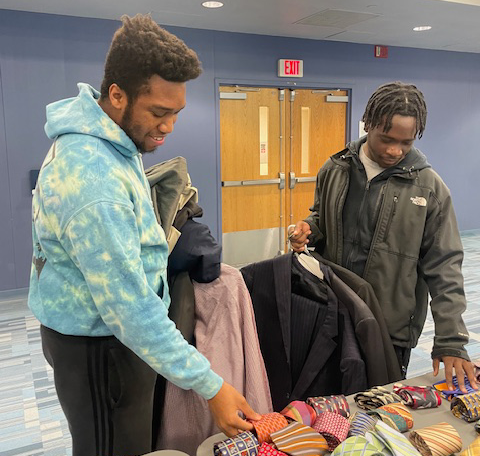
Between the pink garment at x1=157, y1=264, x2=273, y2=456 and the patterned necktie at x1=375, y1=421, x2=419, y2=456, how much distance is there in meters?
0.44

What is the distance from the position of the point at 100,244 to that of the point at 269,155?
15.6 feet

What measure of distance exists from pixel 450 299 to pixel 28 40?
424cm

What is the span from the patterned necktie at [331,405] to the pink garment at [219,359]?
0.24 metres

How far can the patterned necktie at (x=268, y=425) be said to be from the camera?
1.00 m

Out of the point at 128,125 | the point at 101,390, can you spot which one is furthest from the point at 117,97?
the point at 101,390

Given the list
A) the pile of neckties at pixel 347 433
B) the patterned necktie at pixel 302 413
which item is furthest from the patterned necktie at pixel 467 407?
the patterned necktie at pixel 302 413

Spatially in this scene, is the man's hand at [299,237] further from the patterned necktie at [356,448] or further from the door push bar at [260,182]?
the door push bar at [260,182]

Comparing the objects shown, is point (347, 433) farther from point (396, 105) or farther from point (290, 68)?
point (290, 68)

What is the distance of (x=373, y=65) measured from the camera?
591 cm

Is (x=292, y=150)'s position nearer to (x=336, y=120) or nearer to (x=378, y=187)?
(x=336, y=120)

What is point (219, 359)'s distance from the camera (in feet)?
4.32

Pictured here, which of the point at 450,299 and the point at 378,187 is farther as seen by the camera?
the point at 378,187

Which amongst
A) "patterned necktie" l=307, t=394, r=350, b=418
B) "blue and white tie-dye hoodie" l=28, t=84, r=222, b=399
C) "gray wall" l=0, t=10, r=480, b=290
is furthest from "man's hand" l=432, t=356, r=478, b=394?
"gray wall" l=0, t=10, r=480, b=290

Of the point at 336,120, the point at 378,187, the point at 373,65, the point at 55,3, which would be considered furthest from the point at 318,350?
the point at 373,65
